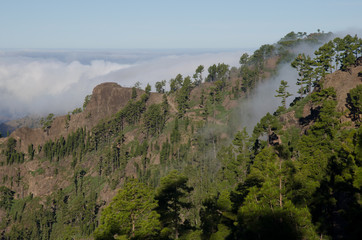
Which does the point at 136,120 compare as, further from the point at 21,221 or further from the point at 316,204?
the point at 316,204

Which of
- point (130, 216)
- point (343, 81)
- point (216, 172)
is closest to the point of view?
point (130, 216)

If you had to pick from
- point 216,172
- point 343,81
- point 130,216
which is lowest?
point 216,172

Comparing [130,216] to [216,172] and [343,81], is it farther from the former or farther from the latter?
[343,81]

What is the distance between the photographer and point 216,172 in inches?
4589

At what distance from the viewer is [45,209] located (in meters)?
173

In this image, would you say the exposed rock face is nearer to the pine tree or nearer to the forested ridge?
the forested ridge

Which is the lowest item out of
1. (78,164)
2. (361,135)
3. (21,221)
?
(21,221)

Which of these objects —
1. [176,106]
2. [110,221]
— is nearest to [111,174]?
[176,106]

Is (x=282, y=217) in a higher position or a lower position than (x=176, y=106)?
higher

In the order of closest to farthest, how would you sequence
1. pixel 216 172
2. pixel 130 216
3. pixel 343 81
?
pixel 130 216 < pixel 343 81 < pixel 216 172

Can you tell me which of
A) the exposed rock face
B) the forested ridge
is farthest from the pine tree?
the exposed rock face

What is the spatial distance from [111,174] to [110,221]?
138 metres

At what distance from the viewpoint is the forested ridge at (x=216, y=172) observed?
108 feet

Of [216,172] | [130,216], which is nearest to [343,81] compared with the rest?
[216,172]
